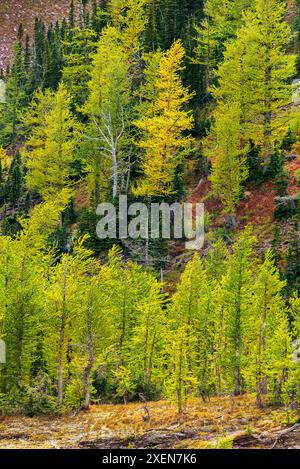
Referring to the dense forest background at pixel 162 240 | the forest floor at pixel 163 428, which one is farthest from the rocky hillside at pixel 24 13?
the forest floor at pixel 163 428

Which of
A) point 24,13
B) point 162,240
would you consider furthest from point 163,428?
point 24,13

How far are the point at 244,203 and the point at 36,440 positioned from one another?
922 inches

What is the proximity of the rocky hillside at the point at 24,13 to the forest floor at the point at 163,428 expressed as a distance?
122034 millimetres

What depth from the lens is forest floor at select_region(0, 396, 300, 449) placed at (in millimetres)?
18969

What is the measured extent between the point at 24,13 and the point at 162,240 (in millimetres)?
119458

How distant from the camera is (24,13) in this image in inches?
5640

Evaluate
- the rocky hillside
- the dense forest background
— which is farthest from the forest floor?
the rocky hillside

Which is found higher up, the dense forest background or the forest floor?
the dense forest background

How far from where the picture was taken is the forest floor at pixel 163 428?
18969 mm

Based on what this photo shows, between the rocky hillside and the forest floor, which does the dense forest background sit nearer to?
the forest floor

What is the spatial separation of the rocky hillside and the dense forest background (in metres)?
76.2

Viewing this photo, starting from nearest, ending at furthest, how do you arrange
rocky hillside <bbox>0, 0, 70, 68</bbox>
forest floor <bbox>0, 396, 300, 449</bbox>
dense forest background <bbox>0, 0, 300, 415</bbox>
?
forest floor <bbox>0, 396, 300, 449</bbox>, dense forest background <bbox>0, 0, 300, 415</bbox>, rocky hillside <bbox>0, 0, 70, 68</bbox>

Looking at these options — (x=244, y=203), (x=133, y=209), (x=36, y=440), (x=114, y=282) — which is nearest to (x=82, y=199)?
(x=133, y=209)

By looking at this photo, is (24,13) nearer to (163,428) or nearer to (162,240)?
(162,240)
